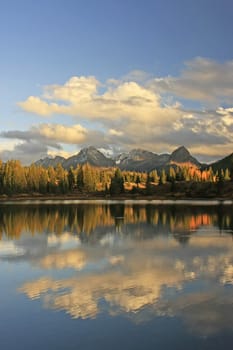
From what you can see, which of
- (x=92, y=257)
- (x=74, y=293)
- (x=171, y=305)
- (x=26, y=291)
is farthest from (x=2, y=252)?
(x=171, y=305)

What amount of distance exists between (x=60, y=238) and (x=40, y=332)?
30456 mm

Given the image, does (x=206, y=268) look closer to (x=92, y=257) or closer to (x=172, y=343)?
(x=92, y=257)

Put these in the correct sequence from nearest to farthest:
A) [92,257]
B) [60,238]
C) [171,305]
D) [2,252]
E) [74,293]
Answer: [171,305] → [74,293] → [92,257] → [2,252] → [60,238]

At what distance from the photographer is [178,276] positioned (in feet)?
88.4

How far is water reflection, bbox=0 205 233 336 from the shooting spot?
64.5 ft

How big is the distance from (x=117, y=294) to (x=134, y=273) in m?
5.77

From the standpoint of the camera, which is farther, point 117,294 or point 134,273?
point 134,273

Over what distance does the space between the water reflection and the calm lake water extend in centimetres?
6

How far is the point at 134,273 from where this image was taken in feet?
92.0

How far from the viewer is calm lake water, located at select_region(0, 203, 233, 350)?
1631 centimetres

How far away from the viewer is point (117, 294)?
883 inches

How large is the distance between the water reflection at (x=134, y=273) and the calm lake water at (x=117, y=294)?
0.19ft

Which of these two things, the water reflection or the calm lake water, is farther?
the water reflection

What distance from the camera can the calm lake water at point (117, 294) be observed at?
53.5 feet
